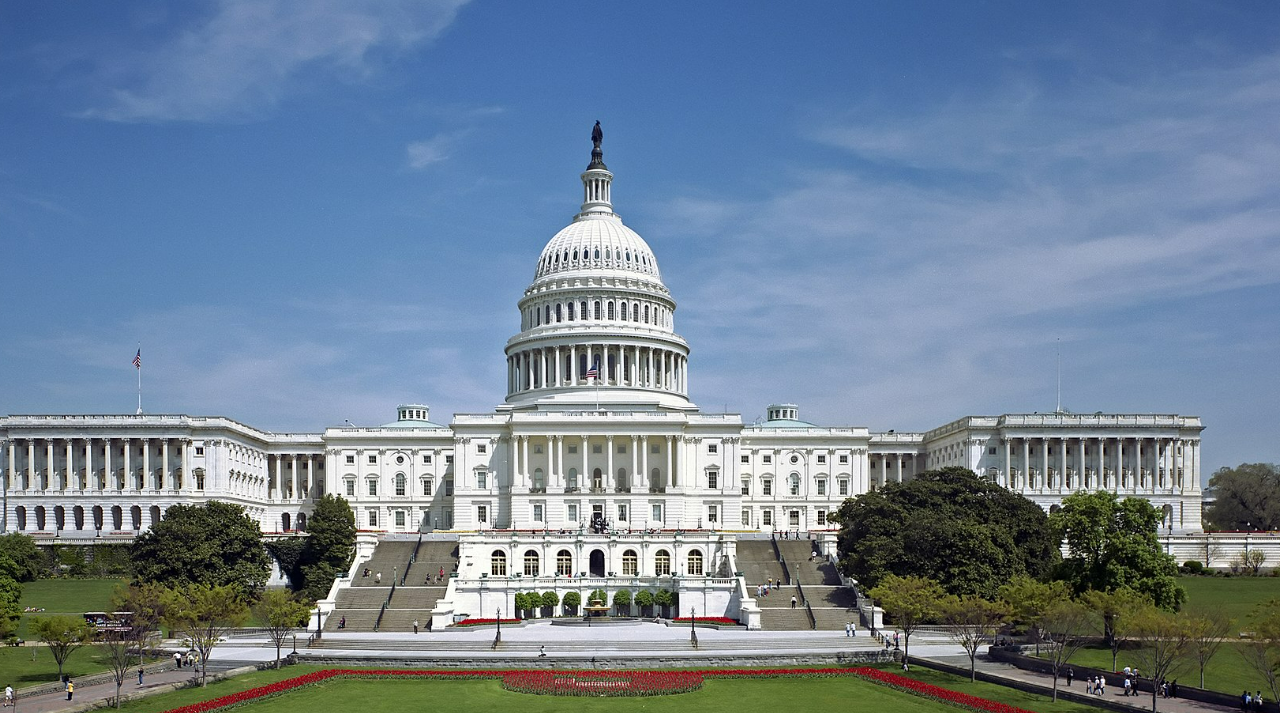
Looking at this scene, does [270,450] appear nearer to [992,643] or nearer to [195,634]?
[195,634]

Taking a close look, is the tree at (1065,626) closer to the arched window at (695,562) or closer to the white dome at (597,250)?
the arched window at (695,562)

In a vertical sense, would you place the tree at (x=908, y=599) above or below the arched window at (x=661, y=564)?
above

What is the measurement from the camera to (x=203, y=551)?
86.3 meters

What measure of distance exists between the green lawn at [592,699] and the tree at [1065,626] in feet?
13.1

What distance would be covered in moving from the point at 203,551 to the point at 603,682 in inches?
1550

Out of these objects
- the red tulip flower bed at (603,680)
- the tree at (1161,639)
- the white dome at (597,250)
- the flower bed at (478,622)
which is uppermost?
the white dome at (597,250)

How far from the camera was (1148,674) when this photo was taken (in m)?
54.8

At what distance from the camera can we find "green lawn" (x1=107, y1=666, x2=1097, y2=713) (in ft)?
175

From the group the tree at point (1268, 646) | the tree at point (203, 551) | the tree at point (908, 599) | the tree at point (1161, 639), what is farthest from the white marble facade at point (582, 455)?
the tree at point (1268, 646)

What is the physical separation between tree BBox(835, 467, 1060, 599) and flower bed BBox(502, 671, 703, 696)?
23794mm

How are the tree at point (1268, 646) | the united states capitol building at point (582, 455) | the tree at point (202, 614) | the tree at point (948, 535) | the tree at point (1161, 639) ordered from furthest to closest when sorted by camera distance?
the united states capitol building at point (582, 455) → the tree at point (948, 535) → the tree at point (202, 614) → the tree at point (1161, 639) → the tree at point (1268, 646)

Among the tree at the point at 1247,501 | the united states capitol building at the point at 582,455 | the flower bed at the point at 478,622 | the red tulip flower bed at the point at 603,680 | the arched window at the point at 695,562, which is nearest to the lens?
the red tulip flower bed at the point at 603,680

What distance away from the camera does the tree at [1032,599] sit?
214 feet

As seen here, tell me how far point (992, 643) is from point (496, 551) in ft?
142
